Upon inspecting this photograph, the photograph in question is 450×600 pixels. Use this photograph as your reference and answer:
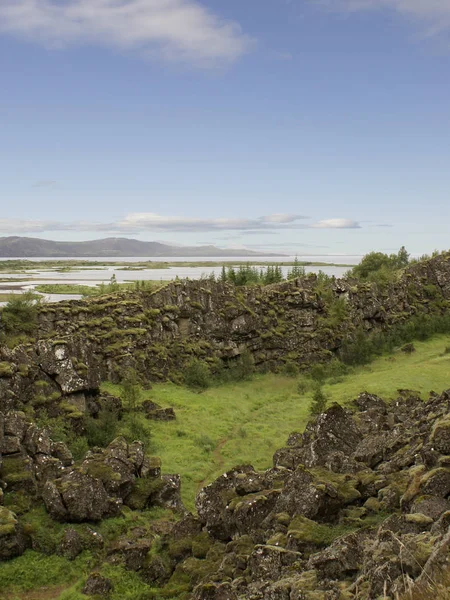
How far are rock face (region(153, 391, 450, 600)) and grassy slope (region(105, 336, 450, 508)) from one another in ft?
22.5

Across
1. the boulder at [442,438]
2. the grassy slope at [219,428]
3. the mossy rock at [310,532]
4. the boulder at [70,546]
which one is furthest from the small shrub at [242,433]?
the mossy rock at [310,532]

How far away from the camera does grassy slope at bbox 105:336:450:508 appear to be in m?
33.3

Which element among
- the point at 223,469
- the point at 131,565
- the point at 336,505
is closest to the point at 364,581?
the point at 336,505

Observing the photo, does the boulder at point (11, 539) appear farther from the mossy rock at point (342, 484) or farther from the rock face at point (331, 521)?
the mossy rock at point (342, 484)

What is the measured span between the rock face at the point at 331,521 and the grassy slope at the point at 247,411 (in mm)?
6854

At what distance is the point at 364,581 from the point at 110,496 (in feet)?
49.1

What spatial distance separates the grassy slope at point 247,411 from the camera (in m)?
33.3

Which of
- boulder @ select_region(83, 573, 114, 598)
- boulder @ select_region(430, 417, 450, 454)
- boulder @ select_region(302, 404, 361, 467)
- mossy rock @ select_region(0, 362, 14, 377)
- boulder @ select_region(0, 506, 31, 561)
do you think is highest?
boulder @ select_region(430, 417, 450, 454)

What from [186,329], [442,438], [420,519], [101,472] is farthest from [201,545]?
[186,329]

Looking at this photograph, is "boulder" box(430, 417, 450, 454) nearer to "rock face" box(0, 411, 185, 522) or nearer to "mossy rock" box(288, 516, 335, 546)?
"mossy rock" box(288, 516, 335, 546)

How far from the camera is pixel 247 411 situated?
45125mm

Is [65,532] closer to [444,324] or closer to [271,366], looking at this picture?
[271,366]

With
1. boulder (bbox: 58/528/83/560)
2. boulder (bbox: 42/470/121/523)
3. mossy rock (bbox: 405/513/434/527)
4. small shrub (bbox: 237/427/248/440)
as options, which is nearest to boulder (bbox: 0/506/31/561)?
boulder (bbox: 58/528/83/560)

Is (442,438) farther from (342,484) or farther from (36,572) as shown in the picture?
(36,572)
